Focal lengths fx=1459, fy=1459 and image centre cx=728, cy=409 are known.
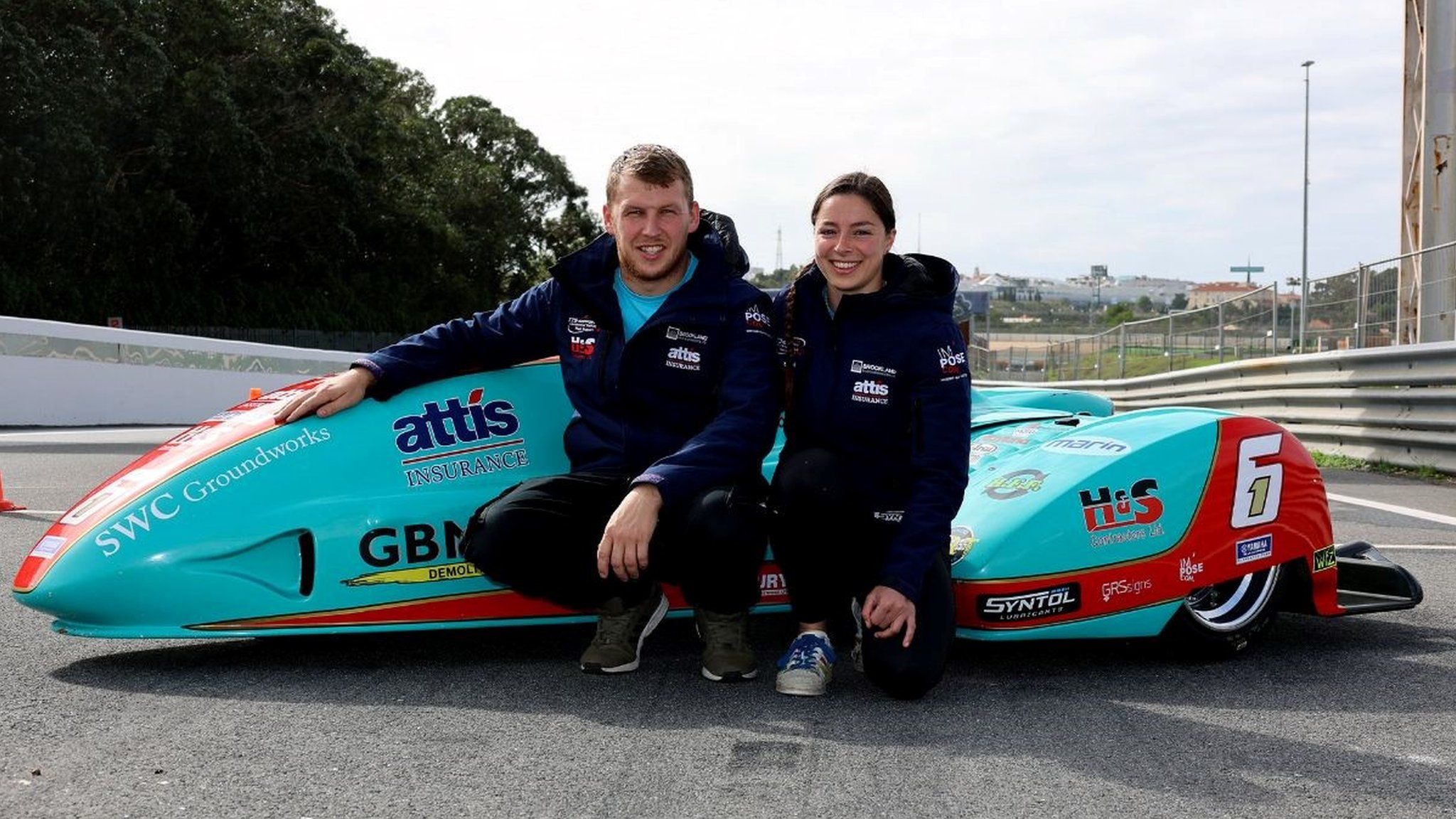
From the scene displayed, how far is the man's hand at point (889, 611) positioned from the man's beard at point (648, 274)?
3.34 ft

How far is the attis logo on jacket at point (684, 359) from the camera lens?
3.76 metres

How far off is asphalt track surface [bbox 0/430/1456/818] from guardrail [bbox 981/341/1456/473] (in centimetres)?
581

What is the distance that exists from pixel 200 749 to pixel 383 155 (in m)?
39.0

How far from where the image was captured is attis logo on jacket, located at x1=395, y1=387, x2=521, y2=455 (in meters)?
3.89

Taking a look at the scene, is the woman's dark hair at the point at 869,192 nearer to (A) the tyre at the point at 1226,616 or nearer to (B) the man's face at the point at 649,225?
(B) the man's face at the point at 649,225

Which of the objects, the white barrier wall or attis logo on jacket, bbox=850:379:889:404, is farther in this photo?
the white barrier wall

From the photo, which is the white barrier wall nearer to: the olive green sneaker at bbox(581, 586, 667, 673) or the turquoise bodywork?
the turquoise bodywork

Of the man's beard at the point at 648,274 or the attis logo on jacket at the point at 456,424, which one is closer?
the man's beard at the point at 648,274

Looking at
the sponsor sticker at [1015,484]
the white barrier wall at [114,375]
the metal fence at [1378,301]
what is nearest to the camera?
the sponsor sticker at [1015,484]

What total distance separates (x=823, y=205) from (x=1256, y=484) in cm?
149

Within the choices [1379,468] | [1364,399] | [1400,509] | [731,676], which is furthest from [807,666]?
[1364,399]

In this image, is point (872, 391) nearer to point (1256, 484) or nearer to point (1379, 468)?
point (1256, 484)

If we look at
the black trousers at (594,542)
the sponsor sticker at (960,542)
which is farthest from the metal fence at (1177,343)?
the black trousers at (594,542)

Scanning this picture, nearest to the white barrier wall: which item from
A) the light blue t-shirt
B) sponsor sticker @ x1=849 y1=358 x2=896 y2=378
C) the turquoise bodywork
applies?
→ the turquoise bodywork
